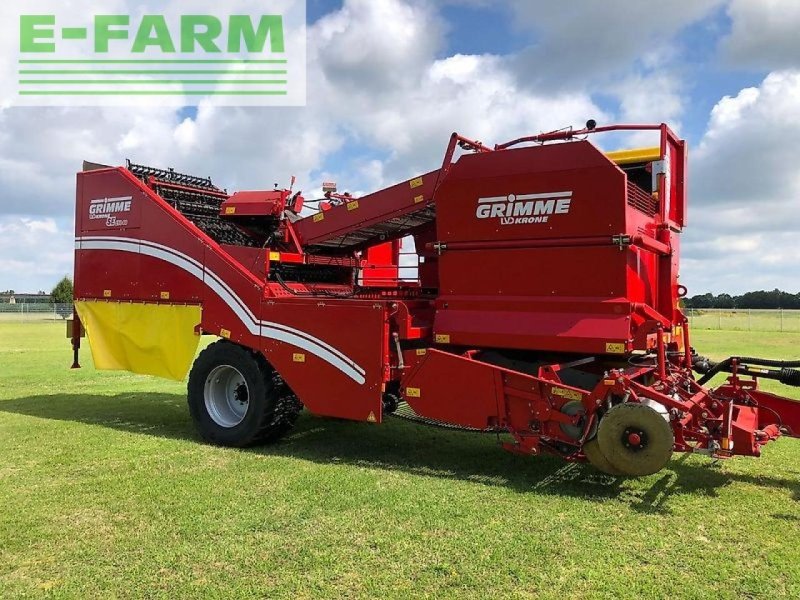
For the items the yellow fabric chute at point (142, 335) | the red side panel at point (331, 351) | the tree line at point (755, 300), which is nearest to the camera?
the red side panel at point (331, 351)

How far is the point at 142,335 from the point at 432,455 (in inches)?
147

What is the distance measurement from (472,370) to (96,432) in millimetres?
4380

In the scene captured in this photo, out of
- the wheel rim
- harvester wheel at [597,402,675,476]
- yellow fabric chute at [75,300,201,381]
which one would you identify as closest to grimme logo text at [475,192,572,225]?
harvester wheel at [597,402,675,476]

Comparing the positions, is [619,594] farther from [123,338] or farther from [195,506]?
[123,338]

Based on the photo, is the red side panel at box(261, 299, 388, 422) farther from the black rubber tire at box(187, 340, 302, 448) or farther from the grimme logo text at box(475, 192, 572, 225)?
the grimme logo text at box(475, 192, 572, 225)

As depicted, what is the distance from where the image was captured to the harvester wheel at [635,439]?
15.5 feet

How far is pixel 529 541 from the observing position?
13.2ft

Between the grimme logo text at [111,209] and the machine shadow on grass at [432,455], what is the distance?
2420mm

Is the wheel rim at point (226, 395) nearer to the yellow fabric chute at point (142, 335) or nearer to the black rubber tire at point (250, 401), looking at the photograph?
the black rubber tire at point (250, 401)

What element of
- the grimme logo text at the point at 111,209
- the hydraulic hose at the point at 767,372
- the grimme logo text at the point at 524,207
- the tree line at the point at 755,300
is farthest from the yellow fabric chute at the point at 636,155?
the tree line at the point at 755,300

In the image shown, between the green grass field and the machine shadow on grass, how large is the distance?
0.03 meters

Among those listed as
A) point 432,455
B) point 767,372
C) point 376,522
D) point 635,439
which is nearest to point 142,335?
point 432,455

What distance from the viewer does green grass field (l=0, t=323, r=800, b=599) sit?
3494mm

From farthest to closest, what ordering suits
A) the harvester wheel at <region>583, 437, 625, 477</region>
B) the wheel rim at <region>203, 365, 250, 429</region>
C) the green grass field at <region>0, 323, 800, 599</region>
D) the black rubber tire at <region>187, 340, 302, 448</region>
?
1. the wheel rim at <region>203, 365, 250, 429</region>
2. the black rubber tire at <region>187, 340, 302, 448</region>
3. the harvester wheel at <region>583, 437, 625, 477</region>
4. the green grass field at <region>0, 323, 800, 599</region>
